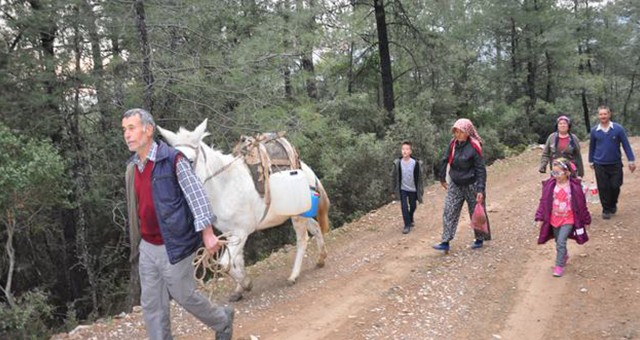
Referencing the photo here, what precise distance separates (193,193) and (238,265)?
8.75 ft

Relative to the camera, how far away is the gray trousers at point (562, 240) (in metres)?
6.55

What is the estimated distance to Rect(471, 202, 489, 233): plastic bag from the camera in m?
7.37

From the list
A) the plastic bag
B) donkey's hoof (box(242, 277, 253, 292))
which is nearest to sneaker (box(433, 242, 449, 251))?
the plastic bag

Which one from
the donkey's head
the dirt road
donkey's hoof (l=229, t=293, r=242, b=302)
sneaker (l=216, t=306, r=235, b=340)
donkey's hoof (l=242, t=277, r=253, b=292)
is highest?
the donkey's head

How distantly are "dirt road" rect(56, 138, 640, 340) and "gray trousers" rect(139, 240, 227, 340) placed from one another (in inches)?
49.9

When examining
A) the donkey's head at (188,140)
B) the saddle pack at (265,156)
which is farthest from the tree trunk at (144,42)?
the donkey's head at (188,140)

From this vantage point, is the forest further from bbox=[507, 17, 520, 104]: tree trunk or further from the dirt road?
bbox=[507, 17, 520, 104]: tree trunk

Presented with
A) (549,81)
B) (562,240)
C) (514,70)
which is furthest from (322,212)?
(549,81)

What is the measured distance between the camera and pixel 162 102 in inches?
408

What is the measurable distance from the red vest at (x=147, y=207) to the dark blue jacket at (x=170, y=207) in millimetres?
67

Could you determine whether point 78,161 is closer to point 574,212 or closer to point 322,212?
point 322,212

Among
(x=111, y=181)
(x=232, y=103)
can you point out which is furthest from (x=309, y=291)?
(x=111, y=181)

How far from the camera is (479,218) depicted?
744 centimetres

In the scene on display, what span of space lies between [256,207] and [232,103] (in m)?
4.22
